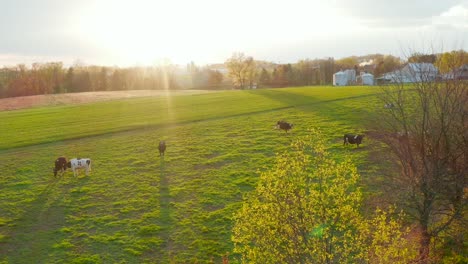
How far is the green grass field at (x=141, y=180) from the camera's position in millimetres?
22000

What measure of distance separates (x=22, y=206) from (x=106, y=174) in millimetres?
7289

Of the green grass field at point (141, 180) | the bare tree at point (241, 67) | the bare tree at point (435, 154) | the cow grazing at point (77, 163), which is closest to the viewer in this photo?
the bare tree at point (435, 154)

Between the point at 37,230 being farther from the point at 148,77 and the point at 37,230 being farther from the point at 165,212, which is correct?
the point at 148,77

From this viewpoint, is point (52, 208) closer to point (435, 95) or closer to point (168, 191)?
point (168, 191)

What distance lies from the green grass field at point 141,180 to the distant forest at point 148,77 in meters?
79.0

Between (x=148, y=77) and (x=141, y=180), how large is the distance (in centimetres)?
14065

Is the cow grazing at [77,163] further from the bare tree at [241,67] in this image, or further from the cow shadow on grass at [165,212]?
the bare tree at [241,67]

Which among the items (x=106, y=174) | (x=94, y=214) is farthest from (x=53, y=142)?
(x=94, y=214)

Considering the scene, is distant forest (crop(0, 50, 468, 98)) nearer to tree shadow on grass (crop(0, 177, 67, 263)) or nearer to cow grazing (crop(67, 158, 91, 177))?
cow grazing (crop(67, 158, 91, 177))

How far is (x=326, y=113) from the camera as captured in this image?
181ft

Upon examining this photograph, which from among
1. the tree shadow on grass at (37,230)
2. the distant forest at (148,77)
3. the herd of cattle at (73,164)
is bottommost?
A: the tree shadow on grass at (37,230)

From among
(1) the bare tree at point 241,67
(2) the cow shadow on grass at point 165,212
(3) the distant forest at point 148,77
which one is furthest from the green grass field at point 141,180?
(3) the distant forest at point 148,77

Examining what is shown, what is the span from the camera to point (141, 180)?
103ft

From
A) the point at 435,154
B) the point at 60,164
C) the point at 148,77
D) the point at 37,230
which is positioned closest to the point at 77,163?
the point at 60,164
